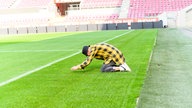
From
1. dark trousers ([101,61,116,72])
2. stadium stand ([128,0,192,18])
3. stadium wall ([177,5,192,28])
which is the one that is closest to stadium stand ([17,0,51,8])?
stadium stand ([128,0,192,18])

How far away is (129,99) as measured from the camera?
5797 millimetres

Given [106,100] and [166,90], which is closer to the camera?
[106,100]

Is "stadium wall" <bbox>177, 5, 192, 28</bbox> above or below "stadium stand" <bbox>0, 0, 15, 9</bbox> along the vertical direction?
below

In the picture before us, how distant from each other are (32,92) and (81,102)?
1294 mm

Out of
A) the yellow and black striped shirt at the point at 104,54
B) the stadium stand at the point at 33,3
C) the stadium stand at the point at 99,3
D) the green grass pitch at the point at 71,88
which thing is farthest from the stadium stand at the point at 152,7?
the yellow and black striped shirt at the point at 104,54

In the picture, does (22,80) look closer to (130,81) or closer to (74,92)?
(74,92)

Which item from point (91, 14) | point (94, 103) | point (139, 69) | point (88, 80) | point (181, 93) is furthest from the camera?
point (91, 14)

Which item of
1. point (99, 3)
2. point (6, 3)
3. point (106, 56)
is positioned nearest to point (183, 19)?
point (99, 3)

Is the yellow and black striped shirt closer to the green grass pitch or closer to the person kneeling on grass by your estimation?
the person kneeling on grass

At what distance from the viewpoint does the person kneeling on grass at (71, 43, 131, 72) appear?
8062 millimetres

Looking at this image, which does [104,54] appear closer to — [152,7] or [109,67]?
[109,67]

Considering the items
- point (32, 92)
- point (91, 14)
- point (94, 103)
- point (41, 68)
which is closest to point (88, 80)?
point (32, 92)

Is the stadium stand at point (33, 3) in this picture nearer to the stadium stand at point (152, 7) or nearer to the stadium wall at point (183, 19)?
the stadium stand at point (152, 7)

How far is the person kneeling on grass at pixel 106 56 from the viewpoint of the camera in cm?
806
